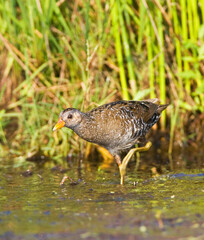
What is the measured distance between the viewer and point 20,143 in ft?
22.8

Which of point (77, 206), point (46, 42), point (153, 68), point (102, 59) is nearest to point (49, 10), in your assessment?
point (46, 42)

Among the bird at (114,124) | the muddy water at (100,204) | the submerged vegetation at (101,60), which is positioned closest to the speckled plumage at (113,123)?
the bird at (114,124)

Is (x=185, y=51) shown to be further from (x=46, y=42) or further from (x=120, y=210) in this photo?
(x=120, y=210)

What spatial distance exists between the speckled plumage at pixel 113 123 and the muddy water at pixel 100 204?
1.32ft

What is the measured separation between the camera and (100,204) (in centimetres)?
425

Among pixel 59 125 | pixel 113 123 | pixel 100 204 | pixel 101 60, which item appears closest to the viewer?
pixel 100 204

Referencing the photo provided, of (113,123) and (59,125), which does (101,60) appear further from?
(59,125)

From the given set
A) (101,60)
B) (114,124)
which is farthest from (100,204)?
A: (101,60)

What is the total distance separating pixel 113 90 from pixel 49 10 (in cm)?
129

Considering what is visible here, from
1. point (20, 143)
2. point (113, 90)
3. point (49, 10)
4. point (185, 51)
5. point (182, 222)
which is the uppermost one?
point (49, 10)

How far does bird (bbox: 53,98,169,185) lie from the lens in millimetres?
5094

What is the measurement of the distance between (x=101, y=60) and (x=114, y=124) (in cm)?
160

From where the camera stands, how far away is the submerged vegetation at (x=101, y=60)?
6.33 m

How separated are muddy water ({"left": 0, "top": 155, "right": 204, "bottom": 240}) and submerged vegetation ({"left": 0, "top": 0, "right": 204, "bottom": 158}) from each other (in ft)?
2.68
